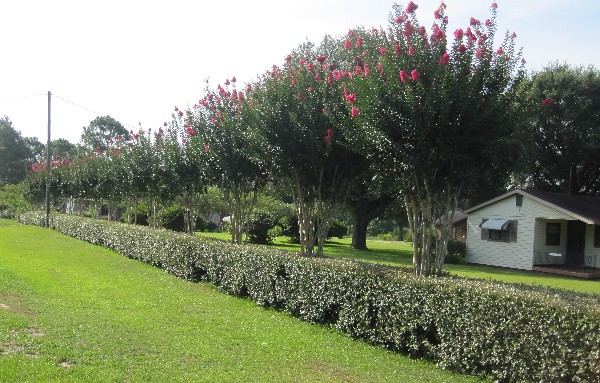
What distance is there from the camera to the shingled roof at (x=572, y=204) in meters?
23.5

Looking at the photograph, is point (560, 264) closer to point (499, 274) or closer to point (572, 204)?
point (572, 204)

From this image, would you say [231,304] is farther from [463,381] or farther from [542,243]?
[542,243]

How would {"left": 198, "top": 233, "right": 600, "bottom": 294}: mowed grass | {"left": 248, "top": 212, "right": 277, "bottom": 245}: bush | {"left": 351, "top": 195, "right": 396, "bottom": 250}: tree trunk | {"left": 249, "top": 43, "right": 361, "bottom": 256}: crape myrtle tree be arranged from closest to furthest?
{"left": 249, "top": 43, "right": 361, "bottom": 256}: crape myrtle tree < {"left": 198, "top": 233, "right": 600, "bottom": 294}: mowed grass < {"left": 248, "top": 212, "right": 277, "bottom": 245}: bush < {"left": 351, "top": 195, "right": 396, "bottom": 250}: tree trunk

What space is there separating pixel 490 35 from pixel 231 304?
633 centimetres

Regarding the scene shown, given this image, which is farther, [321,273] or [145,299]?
[145,299]

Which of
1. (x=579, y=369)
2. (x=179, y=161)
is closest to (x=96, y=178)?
(x=179, y=161)

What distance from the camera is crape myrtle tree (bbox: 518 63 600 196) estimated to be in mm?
27578

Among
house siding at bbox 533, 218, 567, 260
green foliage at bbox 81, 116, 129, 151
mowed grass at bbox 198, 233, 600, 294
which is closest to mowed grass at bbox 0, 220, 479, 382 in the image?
mowed grass at bbox 198, 233, 600, 294

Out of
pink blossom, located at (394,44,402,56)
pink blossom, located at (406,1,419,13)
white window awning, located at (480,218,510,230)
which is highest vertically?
pink blossom, located at (406,1,419,13)

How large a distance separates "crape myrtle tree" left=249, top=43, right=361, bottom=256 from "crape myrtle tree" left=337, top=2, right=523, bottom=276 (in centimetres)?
189

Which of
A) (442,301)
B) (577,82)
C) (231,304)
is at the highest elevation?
(577,82)

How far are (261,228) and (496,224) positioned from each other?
1229 centimetres

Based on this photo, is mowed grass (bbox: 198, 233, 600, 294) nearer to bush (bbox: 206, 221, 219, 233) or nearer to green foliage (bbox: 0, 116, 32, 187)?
bush (bbox: 206, 221, 219, 233)

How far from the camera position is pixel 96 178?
29.9 meters
